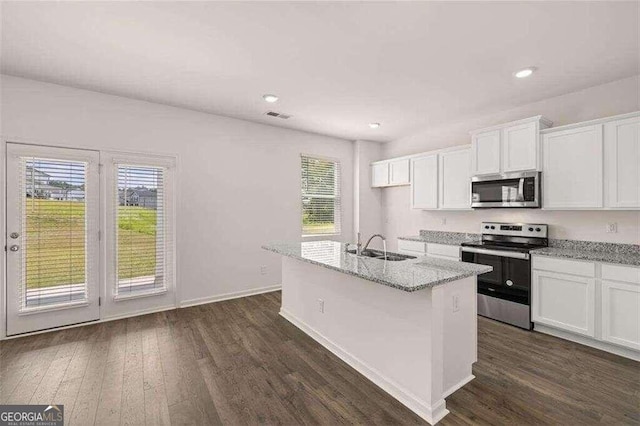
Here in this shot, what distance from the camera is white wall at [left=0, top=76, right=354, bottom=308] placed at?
10.8 ft

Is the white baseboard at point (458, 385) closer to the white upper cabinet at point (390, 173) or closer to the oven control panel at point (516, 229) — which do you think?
the oven control panel at point (516, 229)

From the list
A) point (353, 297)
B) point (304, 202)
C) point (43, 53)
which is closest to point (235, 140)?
point (304, 202)

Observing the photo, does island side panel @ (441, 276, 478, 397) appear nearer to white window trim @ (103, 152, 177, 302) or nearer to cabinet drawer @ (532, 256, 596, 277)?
cabinet drawer @ (532, 256, 596, 277)

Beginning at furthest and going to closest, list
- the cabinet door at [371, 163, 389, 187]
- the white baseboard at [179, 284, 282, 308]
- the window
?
the cabinet door at [371, 163, 389, 187], the window, the white baseboard at [179, 284, 282, 308]

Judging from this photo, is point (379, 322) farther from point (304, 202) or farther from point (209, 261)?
point (304, 202)

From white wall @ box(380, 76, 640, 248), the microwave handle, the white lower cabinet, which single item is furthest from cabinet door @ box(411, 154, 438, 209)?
the white lower cabinet

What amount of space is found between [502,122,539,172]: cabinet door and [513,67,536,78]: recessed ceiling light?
656 millimetres

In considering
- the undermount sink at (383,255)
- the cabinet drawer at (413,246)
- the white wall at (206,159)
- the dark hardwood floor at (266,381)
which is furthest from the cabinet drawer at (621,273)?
the white wall at (206,159)

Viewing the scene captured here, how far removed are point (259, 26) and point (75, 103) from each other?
2.68 meters

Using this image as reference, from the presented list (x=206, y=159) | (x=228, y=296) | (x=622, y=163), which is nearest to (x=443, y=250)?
(x=622, y=163)

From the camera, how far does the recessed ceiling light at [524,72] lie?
288 centimetres

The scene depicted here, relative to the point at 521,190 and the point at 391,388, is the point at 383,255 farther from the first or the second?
the point at 521,190

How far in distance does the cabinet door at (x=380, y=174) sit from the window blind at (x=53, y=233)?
4.56 m

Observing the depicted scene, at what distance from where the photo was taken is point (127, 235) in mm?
3711
